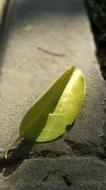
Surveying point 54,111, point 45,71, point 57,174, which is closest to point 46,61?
point 45,71

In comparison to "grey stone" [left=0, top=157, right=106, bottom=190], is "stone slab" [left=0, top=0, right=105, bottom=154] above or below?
above

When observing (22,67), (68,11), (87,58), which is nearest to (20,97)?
(22,67)

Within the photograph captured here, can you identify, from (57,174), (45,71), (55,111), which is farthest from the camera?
(45,71)

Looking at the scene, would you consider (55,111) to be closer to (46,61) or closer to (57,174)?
(57,174)

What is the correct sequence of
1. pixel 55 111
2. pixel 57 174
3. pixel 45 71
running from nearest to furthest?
pixel 57 174, pixel 55 111, pixel 45 71

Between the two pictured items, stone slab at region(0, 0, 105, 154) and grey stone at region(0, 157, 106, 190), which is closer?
grey stone at region(0, 157, 106, 190)
